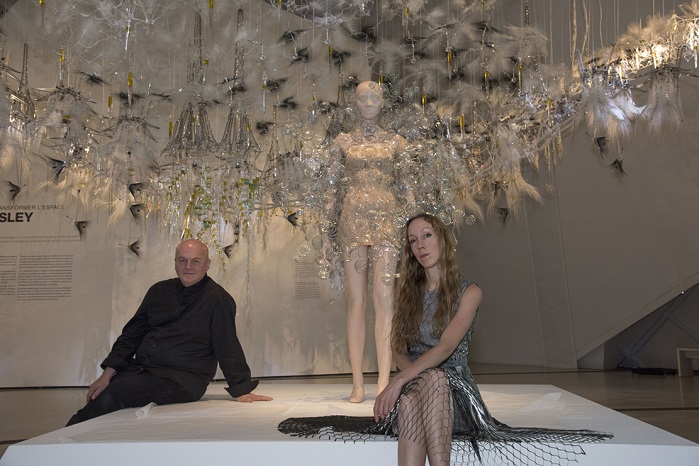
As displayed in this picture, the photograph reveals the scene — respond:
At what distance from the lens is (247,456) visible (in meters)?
2.89

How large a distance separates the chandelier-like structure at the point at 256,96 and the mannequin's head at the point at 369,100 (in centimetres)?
178

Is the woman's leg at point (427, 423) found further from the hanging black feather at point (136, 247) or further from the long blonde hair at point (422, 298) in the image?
the hanging black feather at point (136, 247)

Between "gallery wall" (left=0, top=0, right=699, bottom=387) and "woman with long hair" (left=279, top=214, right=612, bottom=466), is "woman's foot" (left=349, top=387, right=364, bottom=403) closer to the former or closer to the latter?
"woman with long hair" (left=279, top=214, right=612, bottom=466)

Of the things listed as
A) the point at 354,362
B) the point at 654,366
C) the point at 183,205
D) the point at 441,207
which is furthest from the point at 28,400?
the point at 654,366

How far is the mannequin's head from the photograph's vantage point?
16.3ft

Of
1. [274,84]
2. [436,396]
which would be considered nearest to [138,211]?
[274,84]

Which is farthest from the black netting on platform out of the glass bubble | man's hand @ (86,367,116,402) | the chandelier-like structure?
the chandelier-like structure

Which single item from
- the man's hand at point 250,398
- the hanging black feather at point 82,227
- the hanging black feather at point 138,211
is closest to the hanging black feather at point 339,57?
the hanging black feather at point 138,211

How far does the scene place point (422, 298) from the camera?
3098 mm

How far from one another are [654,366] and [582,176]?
314 cm

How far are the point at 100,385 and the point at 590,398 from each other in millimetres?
4092

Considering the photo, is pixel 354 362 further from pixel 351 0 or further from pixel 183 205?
pixel 183 205

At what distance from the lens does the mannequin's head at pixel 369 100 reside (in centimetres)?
496

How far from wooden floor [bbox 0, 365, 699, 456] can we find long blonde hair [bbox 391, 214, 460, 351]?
1.95m
